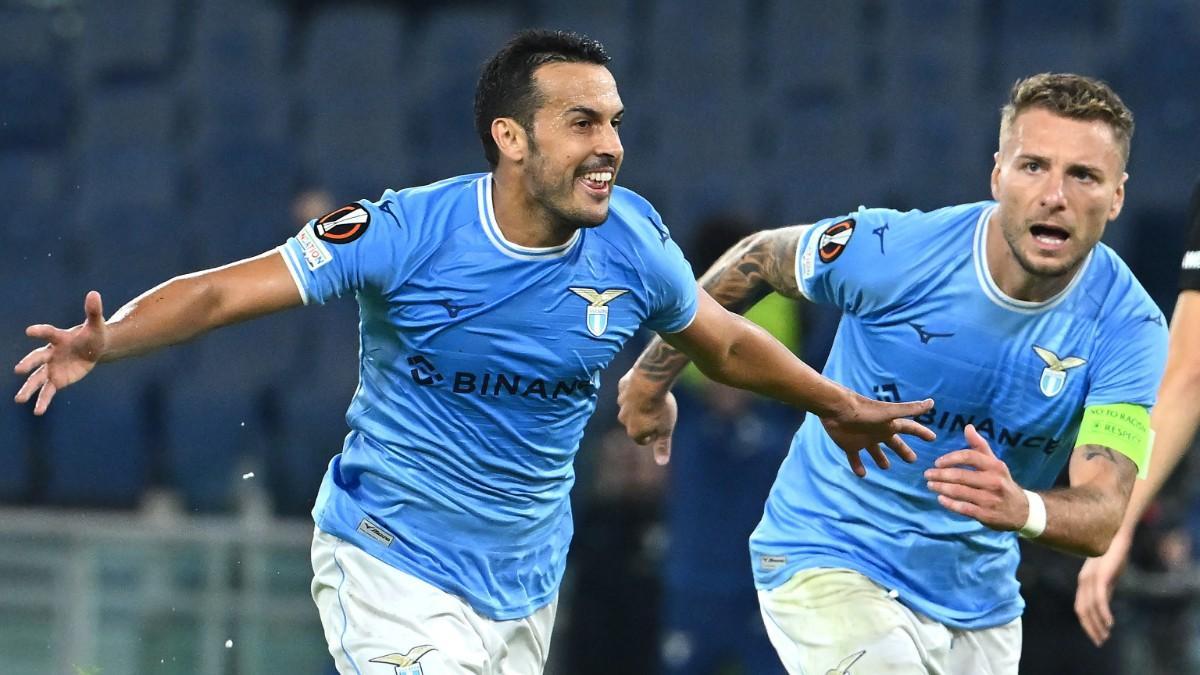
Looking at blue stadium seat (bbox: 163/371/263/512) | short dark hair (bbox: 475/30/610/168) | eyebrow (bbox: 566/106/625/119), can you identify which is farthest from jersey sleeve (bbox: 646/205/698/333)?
blue stadium seat (bbox: 163/371/263/512)

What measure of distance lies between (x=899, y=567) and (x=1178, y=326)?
4.07 ft

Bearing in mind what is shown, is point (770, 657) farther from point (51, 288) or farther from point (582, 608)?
point (51, 288)

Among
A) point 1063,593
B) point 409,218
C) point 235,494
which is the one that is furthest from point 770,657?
point 409,218

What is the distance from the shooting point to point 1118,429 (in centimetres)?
411

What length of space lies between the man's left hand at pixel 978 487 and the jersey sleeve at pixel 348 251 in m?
1.26

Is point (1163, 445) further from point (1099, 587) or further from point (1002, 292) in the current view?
point (1002, 292)

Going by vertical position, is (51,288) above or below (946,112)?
below

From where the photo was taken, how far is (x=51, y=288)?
9219 mm

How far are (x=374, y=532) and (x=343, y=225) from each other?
28.1 inches

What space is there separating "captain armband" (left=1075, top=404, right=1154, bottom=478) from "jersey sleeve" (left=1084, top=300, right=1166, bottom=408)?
0.08 feet

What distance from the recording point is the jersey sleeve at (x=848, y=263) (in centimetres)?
433

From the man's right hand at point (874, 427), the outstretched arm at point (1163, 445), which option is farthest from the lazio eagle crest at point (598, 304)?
the outstretched arm at point (1163, 445)

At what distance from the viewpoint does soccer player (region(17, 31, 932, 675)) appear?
3930 mm

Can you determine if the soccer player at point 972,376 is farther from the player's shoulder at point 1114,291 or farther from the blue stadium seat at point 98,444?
the blue stadium seat at point 98,444
